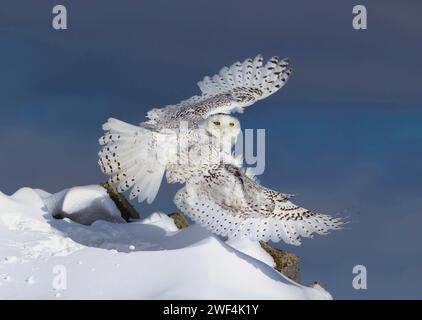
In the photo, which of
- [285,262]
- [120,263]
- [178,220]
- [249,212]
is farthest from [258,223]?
[178,220]

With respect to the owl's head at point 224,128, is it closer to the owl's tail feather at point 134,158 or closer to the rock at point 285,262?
the owl's tail feather at point 134,158

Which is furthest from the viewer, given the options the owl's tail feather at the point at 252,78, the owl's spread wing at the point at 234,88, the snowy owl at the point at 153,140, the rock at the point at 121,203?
the rock at the point at 121,203

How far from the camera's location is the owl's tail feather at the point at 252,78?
400 inches

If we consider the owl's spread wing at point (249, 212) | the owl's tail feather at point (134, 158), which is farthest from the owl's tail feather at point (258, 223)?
the owl's tail feather at point (134, 158)

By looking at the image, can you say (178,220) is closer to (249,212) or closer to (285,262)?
(285,262)

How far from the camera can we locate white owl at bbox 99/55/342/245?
8.13 metres

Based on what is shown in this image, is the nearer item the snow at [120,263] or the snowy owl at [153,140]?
the snow at [120,263]

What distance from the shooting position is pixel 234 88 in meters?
10.2

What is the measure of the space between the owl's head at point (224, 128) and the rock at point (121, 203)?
3.13 m

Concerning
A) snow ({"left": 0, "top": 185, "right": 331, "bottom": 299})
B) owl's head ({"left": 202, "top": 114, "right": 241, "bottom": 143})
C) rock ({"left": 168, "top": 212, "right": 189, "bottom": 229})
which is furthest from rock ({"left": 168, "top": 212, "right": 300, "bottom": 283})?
owl's head ({"left": 202, "top": 114, "right": 241, "bottom": 143})

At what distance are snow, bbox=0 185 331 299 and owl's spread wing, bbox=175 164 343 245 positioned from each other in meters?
0.35

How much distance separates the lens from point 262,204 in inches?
320
